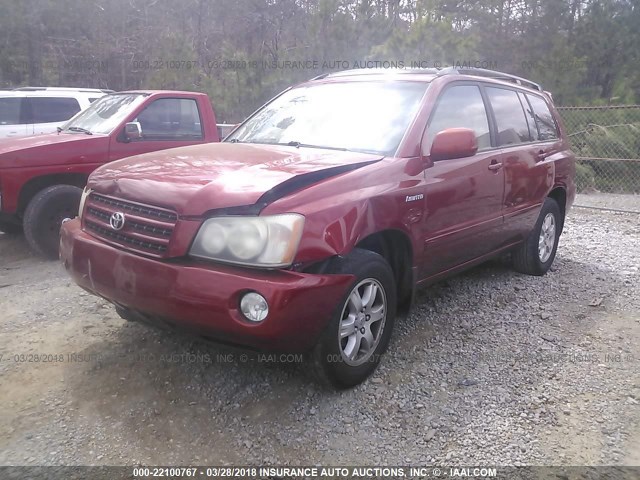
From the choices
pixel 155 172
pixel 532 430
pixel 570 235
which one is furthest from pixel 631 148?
pixel 155 172

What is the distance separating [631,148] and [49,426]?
12.5 m

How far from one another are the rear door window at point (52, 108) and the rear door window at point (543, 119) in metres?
6.88

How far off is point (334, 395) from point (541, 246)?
10.2 feet

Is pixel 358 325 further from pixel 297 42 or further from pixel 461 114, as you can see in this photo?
pixel 297 42

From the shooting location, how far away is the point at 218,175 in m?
2.97

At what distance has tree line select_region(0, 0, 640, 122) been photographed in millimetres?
12172

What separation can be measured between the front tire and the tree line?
27.1 feet

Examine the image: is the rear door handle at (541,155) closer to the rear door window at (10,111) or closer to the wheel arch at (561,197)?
the wheel arch at (561,197)

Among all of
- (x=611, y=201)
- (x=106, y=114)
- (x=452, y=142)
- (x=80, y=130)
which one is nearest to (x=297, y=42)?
(x=611, y=201)

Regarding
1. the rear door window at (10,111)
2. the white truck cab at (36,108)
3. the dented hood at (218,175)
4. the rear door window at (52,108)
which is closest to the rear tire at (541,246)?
the dented hood at (218,175)

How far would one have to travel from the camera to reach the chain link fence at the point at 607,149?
11.9 metres

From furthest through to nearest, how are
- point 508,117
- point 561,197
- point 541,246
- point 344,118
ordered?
point 561,197, point 541,246, point 508,117, point 344,118

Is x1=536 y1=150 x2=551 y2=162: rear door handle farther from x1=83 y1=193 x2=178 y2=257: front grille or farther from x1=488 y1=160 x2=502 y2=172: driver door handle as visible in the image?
x1=83 y1=193 x2=178 y2=257: front grille

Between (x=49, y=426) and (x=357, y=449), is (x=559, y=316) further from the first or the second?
(x=49, y=426)
